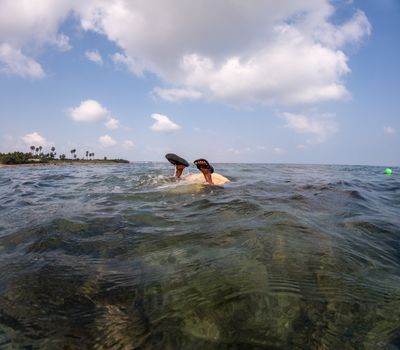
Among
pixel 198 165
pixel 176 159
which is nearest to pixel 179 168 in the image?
pixel 176 159

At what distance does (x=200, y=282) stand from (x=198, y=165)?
723 centimetres

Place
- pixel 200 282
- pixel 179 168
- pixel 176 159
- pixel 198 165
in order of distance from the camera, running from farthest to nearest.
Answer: pixel 179 168, pixel 176 159, pixel 198 165, pixel 200 282

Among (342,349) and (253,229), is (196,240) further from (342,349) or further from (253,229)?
(342,349)

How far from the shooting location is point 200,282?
2.88 m

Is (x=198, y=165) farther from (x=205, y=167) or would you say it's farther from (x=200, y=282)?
(x=200, y=282)

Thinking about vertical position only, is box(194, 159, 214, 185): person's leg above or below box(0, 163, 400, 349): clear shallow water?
above

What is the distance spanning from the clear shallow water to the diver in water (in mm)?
4393

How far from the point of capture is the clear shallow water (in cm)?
217

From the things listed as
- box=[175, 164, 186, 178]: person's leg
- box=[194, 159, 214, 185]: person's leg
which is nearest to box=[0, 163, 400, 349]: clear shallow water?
box=[194, 159, 214, 185]: person's leg

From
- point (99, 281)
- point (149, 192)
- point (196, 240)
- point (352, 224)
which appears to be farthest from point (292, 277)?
point (149, 192)

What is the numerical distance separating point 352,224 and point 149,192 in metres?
5.59

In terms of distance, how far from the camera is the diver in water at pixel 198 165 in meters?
9.92

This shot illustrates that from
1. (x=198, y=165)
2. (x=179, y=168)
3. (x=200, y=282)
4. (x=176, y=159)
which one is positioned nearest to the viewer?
(x=200, y=282)

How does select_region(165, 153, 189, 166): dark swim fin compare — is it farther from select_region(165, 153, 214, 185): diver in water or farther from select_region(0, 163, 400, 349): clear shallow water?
select_region(0, 163, 400, 349): clear shallow water
